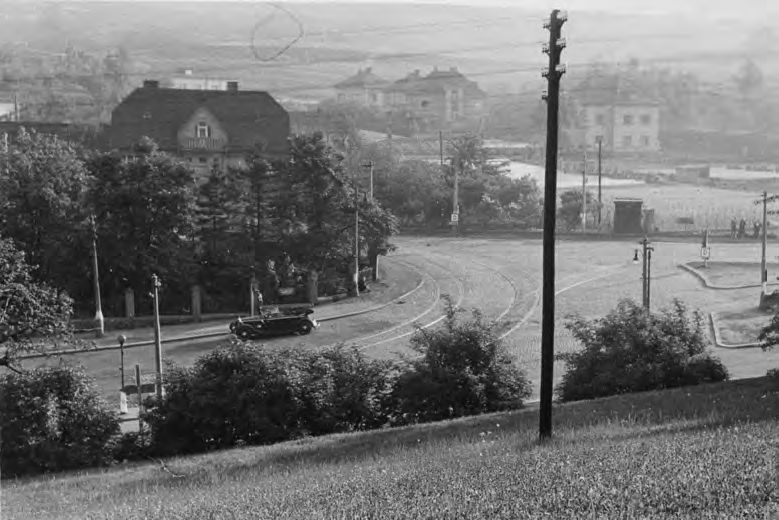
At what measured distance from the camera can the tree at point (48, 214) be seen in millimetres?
33281

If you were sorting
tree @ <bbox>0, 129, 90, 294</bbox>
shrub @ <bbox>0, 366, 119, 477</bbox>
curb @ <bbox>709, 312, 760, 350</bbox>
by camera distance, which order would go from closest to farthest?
shrub @ <bbox>0, 366, 119, 477</bbox>, curb @ <bbox>709, 312, 760, 350</bbox>, tree @ <bbox>0, 129, 90, 294</bbox>

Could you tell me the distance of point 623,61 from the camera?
90938mm

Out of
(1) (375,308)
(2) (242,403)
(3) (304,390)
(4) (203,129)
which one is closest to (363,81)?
(4) (203,129)

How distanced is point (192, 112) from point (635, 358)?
37.1 meters

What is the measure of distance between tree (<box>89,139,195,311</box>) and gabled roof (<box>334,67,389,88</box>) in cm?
5923

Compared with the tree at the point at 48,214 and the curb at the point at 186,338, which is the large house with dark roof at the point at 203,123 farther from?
the tree at the point at 48,214

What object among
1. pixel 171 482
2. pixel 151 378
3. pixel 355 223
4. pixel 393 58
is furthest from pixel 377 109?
pixel 171 482

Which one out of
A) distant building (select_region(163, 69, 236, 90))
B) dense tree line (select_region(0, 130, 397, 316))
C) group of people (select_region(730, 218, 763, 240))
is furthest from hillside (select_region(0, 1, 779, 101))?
dense tree line (select_region(0, 130, 397, 316))

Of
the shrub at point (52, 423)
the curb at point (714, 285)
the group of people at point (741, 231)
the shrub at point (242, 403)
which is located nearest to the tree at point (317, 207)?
the curb at point (714, 285)

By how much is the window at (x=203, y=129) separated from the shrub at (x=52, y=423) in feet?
119

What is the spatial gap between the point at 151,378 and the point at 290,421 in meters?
9.28

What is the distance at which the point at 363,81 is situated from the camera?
93.6m

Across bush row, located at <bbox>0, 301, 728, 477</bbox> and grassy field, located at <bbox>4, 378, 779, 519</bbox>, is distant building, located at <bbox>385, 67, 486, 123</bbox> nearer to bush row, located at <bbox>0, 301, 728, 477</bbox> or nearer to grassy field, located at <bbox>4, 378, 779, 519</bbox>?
bush row, located at <bbox>0, 301, 728, 477</bbox>

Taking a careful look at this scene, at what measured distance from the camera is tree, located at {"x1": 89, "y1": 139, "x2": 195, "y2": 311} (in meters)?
34.3
